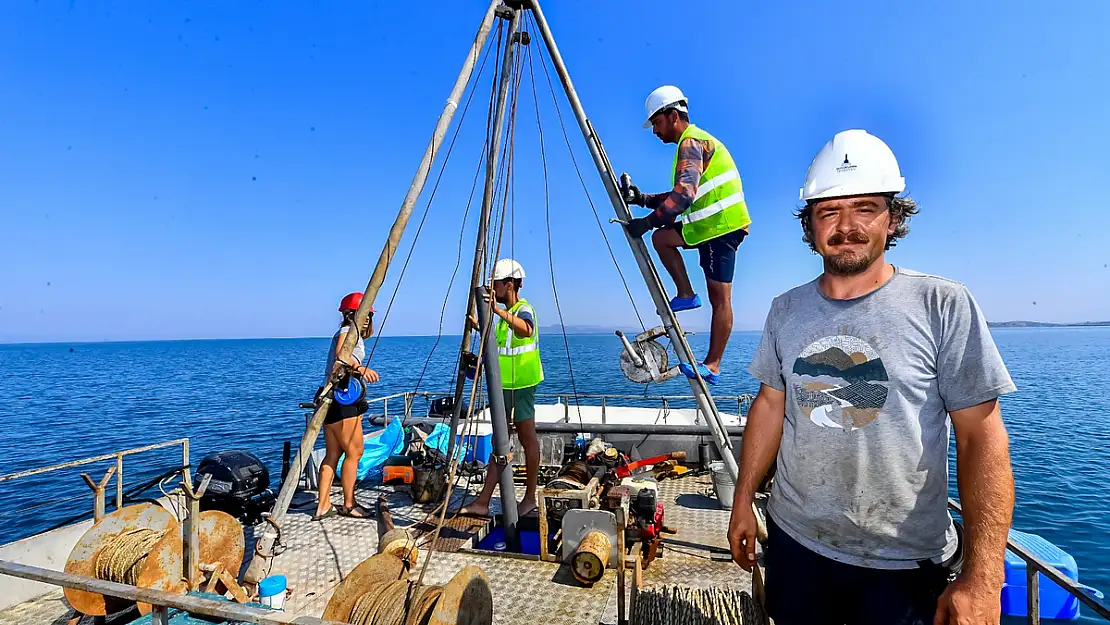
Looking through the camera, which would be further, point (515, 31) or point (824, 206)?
point (515, 31)

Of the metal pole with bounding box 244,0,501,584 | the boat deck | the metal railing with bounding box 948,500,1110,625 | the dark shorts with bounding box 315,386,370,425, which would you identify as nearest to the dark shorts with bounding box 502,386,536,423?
the boat deck

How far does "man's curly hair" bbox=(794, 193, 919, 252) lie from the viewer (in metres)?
2.23

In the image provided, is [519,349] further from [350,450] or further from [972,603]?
[972,603]

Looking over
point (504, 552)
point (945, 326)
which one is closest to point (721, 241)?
point (945, 326)

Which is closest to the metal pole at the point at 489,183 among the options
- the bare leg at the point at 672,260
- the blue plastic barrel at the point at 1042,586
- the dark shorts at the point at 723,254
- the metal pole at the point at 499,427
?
the metal pole at the point at 499,427

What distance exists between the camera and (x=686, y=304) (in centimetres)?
494

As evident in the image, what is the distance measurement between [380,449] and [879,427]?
9183 millimetres

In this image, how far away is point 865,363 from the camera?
6.78 ft

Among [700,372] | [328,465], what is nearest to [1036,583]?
[700,372]

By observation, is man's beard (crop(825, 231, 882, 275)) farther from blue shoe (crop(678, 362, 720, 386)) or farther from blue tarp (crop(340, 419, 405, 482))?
blue tarp (crop(340, 419, 405, 482))

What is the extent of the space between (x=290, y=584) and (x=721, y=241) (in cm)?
507

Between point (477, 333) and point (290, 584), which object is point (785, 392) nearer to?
point (477, 333)

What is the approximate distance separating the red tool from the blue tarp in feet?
13.2

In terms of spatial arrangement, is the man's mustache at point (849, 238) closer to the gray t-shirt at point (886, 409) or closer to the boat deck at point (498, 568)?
the gray t-shirt at point (886, 409)
